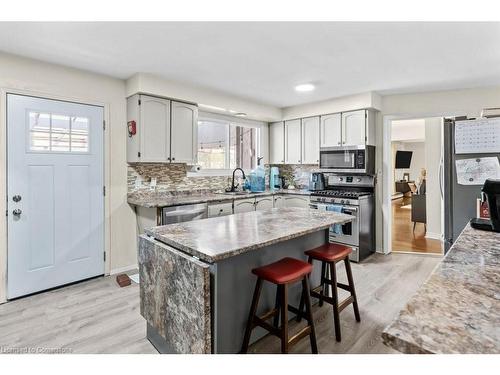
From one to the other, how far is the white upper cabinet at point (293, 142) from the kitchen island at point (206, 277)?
278 cm

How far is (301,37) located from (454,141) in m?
1.74

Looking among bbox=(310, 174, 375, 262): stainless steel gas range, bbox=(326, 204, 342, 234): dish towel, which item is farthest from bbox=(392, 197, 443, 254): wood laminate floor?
bbox=(326, 204, 342, 234): dish towel

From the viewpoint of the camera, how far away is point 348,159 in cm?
425

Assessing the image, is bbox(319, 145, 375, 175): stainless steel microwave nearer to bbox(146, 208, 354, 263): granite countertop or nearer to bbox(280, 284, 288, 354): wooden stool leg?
bbox(146, 208, 354, 263): granite countertop

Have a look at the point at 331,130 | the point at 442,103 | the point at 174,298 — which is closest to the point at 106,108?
the point at 174,298

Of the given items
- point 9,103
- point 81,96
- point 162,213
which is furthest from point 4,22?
point 162,213

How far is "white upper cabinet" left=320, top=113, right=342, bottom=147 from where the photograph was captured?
441 cm

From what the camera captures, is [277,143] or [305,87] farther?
[277,143]

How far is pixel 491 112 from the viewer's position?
268 centimetres

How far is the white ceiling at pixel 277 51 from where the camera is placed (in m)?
2.23

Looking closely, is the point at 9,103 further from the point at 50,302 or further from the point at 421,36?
the point at 421,36

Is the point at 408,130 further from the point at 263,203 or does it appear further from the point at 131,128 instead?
the point at 131,128

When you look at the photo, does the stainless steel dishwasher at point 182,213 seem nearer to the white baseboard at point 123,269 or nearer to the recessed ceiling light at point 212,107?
the white baseboard at point 123,269

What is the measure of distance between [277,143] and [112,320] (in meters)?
3.90
